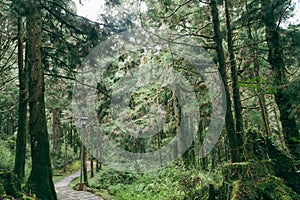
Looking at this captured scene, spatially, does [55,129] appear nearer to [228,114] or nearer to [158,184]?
[158,184]

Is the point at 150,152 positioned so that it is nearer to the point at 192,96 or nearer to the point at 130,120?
the point at 130,120

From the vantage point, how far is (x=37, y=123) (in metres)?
7.00

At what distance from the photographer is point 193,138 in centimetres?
1539

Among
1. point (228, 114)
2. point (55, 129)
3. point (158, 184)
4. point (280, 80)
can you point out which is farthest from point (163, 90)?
point (55, 129)

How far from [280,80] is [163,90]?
23.7 feet

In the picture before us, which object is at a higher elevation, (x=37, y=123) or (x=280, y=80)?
(x=280, y=80)

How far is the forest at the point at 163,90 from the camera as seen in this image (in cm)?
559

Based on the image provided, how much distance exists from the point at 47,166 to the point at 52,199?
82cm

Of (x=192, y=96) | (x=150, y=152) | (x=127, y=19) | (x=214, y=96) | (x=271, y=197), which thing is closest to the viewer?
(x=271, y=197)

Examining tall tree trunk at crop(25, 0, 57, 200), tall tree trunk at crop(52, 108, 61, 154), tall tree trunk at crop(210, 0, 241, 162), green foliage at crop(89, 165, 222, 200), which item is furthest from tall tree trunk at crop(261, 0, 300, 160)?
tall tree trunk at crop(52, 108, 61, 154)

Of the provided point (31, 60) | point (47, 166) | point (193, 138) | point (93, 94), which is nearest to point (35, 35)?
point (31, 60)

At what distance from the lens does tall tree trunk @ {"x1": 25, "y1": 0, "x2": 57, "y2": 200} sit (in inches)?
262

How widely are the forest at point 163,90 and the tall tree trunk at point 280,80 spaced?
2 centimetres

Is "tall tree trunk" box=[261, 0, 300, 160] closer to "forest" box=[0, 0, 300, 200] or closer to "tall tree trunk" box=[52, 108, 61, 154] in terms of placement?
"forest" box=[0, 0, 300, 200]
